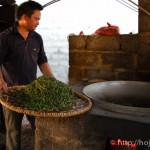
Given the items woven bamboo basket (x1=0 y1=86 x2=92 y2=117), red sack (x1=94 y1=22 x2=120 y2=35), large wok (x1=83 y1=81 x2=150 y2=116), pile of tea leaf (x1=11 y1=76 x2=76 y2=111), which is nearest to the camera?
woven bamboo basket (x1=0 y1=86 x2=92 y2=117)

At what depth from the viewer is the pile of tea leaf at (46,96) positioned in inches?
106

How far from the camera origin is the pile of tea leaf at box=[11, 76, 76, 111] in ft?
8.87

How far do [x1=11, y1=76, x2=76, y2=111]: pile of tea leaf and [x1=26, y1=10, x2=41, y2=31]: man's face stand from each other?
131 centimetres

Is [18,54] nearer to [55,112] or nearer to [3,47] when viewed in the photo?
[3,47]

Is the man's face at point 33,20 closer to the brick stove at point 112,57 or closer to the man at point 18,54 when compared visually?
the man at point 18,54

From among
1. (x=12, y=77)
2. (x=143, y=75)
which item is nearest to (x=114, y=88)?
(x=143, y=75)

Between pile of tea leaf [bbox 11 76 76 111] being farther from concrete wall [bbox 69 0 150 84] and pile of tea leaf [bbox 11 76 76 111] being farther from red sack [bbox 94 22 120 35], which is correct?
red sack [bbox 94 22 120 35]

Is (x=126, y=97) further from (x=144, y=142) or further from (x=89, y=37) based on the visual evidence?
(x=89, y=37)

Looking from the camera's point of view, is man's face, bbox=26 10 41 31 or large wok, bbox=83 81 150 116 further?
man's face, bbox=26 10 41 31

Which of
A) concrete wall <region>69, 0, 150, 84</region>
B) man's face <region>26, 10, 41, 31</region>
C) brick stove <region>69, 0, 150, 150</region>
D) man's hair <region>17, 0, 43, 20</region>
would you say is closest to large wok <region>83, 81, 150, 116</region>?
brick stove <region>69, 0, 150, 150</region>

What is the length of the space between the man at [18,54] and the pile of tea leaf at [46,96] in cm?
117

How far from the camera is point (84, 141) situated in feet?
8.89

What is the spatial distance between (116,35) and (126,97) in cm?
139

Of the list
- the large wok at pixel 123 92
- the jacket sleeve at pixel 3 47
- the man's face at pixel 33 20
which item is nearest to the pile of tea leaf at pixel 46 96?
the large wok at pixel 123 92
